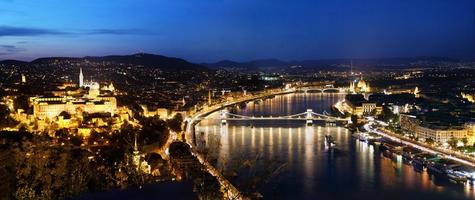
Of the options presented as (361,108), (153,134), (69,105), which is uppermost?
(69,105)

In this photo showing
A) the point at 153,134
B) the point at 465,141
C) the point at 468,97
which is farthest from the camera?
the point at 468,97

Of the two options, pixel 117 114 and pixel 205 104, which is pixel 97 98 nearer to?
pixel 117 114

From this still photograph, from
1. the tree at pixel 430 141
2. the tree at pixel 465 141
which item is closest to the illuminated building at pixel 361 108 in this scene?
the tree at pixel 430 141

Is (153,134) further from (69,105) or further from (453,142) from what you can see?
(453,142)

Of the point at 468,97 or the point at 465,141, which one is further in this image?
the point at 468,97

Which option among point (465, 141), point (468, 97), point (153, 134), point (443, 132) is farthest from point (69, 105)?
point (468, 97)

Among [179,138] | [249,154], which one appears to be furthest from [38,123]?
[249,154]

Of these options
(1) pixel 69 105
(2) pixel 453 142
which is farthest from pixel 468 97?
(1) pixel 69 105

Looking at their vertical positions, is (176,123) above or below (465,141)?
above

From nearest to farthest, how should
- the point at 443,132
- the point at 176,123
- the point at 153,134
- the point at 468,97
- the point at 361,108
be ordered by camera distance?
the point at 153,134
the point at 443,132
the point at 176,123
the point at 361,108
the point at 468,97
